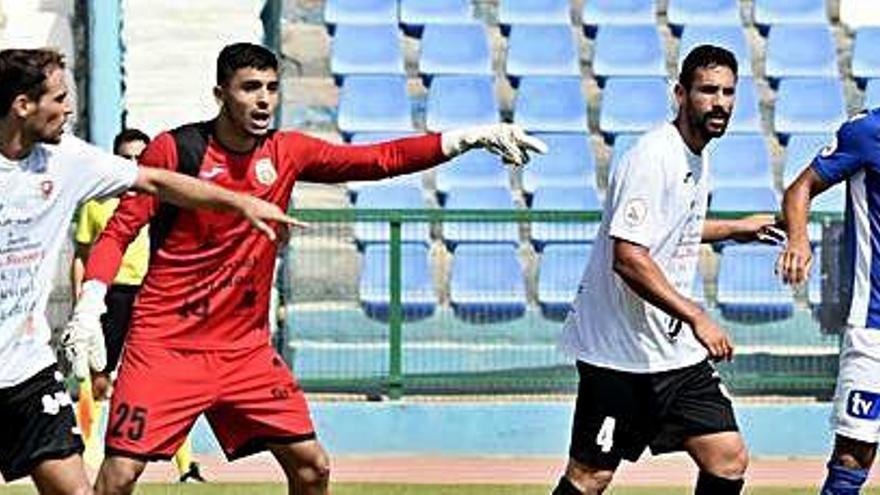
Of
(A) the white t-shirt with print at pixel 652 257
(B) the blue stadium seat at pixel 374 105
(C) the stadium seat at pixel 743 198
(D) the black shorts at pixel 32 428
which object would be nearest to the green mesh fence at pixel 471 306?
(C) the stadium seat at pixel 743 198

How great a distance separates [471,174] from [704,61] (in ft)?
31.6

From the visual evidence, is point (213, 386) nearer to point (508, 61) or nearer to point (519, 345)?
point (519, 345)

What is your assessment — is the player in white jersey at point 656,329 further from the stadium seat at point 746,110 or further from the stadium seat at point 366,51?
the stadium seat at point 366,51

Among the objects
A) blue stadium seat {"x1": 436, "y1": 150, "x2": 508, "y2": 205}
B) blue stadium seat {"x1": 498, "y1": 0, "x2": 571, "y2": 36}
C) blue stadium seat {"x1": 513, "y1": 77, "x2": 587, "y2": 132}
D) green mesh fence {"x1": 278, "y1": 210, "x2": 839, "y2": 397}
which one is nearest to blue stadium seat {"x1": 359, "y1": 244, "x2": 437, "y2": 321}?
green mesh fence {"x1": 278, "y1": 210, "x2": 839, "y2": 397}

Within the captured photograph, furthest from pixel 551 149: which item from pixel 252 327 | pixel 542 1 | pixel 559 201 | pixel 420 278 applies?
pixel 252 327

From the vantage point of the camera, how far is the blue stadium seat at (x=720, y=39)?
20.4 m

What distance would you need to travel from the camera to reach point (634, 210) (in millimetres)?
9508

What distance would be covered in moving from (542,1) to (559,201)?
2546mm

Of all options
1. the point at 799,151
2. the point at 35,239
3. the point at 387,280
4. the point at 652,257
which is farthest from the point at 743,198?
the point at 35,239

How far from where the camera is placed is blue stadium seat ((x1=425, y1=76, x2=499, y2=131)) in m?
19.7

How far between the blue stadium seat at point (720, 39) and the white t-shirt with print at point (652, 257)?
10645 millimetres

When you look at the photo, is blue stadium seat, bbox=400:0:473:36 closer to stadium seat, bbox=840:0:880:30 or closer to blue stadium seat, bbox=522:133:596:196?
blue stadium seat, bbox=522:133:596:196

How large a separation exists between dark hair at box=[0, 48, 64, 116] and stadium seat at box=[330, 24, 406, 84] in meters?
11.2

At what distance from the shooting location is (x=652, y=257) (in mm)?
9688
